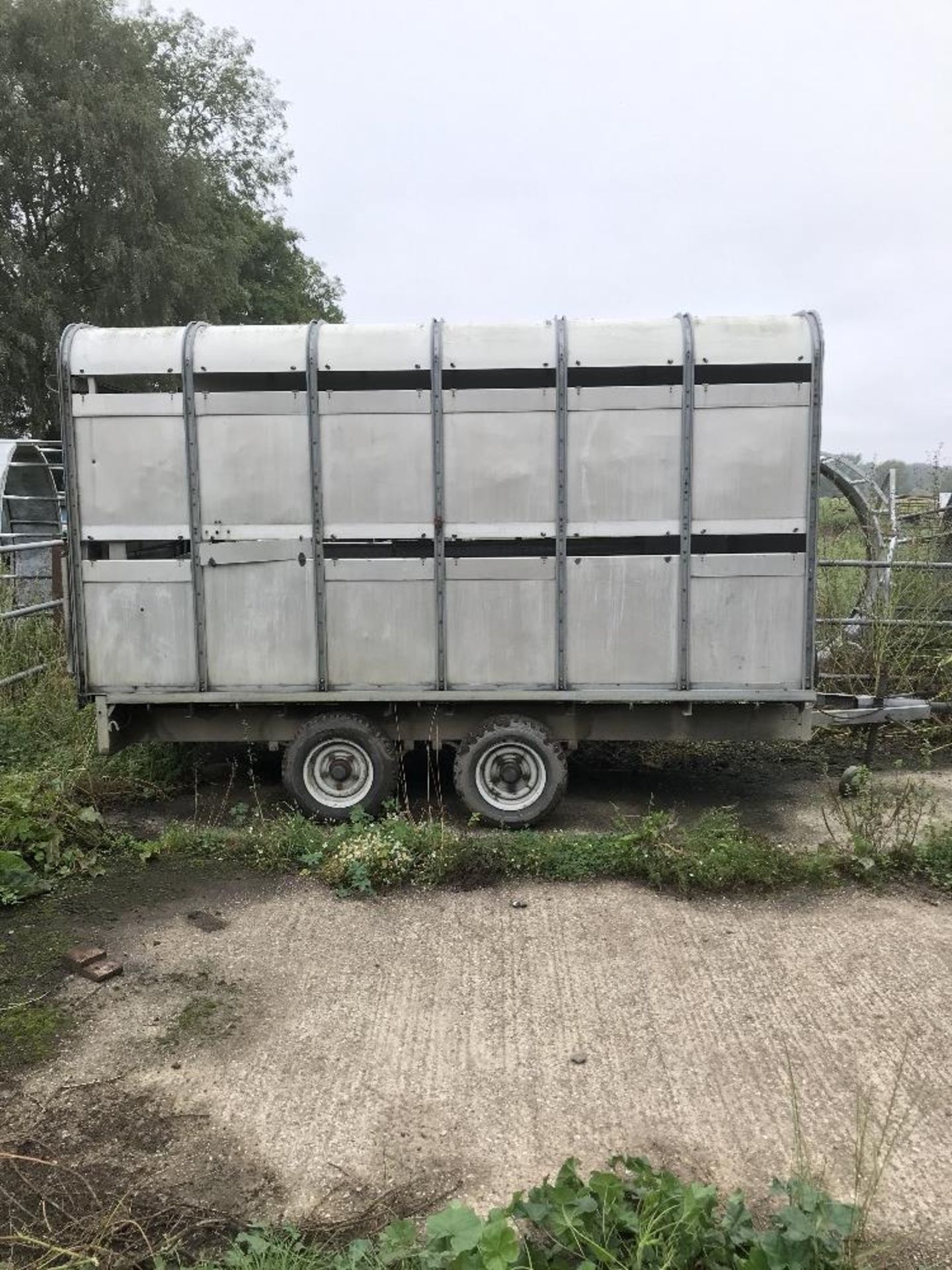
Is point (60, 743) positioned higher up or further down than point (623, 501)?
further down

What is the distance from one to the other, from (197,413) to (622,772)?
4303 millimetres

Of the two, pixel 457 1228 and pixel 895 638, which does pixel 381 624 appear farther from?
pixel 895 638

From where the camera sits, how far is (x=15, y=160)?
24266 mm

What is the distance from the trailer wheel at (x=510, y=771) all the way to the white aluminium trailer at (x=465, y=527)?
2 cm

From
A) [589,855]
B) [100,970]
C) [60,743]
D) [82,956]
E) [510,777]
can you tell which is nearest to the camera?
[100,970]

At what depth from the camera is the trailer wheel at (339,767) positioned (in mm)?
6719

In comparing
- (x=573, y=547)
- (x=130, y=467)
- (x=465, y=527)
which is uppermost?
(x=130, y=467)

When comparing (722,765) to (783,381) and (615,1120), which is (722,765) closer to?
Result: (783,381)

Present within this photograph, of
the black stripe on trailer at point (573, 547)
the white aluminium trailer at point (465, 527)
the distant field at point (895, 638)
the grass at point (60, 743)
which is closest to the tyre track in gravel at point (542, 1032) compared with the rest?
the white aluminium trailer at point (465, 527)

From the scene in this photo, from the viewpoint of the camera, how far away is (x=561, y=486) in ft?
21.0

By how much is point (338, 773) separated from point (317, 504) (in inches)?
73.0

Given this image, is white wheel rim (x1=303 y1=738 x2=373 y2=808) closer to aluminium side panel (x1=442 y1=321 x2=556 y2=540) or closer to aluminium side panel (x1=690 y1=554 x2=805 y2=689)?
aluminium side panel (x1=442 y1=321 x2=556 y2=540)

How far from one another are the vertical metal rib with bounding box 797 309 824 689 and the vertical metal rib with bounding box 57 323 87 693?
188 inches

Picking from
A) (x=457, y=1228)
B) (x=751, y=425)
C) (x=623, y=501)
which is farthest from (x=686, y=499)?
(x=457, y=1228)
